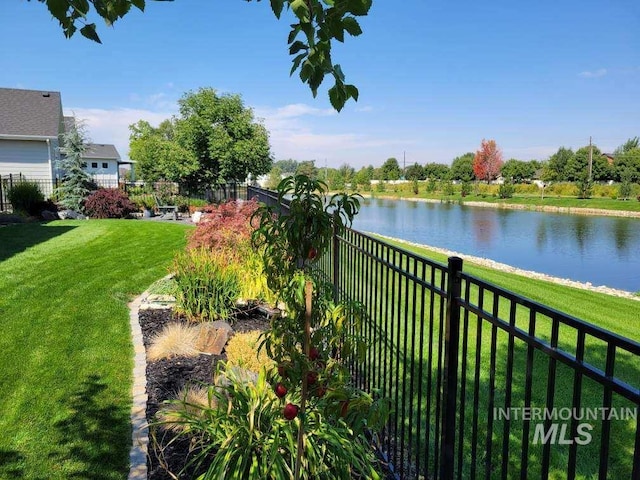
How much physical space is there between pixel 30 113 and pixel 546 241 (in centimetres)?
2609

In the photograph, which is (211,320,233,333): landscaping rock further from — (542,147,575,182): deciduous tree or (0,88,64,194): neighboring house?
(542,147,575,182): deciduous tree

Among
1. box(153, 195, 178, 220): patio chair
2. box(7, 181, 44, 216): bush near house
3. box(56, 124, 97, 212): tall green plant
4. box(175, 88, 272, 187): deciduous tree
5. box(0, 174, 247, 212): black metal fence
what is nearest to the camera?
box(7, 181, 44, 216): bush near house

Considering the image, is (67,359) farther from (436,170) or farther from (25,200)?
(436,170)

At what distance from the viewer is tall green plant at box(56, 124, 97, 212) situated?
18.6m

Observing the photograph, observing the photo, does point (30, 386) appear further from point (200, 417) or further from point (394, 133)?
point (394, 133)

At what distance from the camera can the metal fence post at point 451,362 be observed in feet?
6.98

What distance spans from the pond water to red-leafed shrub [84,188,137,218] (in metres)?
12.1

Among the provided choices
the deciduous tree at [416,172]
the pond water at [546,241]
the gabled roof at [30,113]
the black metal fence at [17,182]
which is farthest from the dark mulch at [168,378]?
the deciduous tree at [416,172]

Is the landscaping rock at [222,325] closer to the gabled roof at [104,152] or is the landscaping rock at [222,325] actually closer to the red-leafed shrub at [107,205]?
the red-leafed shrub at [107,205]

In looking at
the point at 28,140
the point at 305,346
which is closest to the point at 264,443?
the point at 305,346

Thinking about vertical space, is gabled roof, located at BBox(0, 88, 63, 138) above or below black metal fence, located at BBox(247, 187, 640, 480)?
above

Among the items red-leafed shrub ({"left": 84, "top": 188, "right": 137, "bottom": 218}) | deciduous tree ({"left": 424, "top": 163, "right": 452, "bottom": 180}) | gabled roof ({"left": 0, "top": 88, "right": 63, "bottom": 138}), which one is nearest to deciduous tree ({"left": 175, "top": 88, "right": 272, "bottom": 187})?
red-leafed shrub ({"left": 84, "top": 188, "right": 137, "bottom": 218})

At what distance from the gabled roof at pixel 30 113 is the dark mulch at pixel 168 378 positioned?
2090 centimetres

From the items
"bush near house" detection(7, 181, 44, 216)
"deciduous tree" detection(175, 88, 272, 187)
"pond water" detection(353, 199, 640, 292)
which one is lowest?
"pond water" detection(353, 199, 640, 292)
